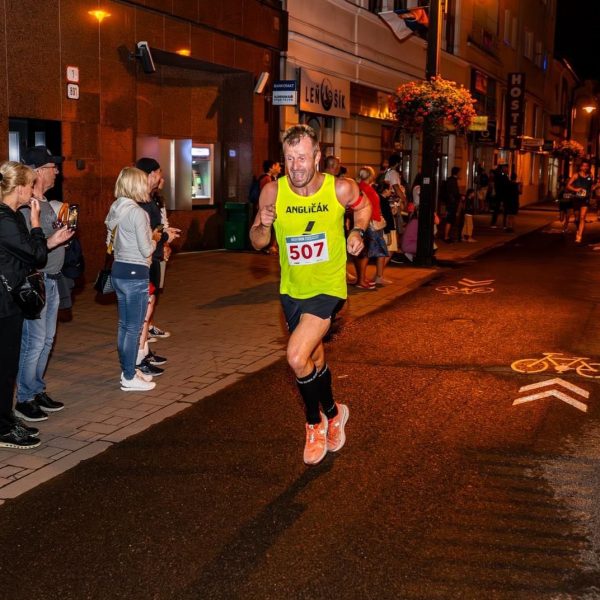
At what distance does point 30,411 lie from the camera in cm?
594

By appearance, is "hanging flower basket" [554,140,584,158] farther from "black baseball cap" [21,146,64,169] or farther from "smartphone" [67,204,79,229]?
"smartphone" [67,204,79,229]

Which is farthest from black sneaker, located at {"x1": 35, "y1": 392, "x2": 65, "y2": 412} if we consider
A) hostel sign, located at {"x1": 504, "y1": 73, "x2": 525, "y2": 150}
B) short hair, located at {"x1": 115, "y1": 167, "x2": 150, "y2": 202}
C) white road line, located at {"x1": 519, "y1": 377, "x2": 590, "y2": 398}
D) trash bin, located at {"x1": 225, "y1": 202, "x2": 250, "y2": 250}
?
hostel sign, located at {"x1": 504, "y1": 73, "x2": 525, "y2": 150}

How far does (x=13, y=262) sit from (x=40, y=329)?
0.98 m

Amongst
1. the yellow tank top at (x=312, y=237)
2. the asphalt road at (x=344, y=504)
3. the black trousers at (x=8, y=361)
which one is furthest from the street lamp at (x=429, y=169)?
the black trousers at (x=8, y=361)

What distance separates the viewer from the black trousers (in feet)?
17.1

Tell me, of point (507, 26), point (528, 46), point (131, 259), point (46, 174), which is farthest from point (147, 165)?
point (528, 46)

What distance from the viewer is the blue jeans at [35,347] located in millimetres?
5938

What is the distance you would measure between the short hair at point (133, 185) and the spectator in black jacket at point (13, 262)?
3.70 ft

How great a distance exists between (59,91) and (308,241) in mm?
8223

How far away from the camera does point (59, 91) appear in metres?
11.8

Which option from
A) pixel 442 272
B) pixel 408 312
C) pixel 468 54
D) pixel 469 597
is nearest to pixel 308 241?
pixel 469 597

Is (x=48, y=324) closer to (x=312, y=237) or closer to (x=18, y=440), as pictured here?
(x=18, y=440)

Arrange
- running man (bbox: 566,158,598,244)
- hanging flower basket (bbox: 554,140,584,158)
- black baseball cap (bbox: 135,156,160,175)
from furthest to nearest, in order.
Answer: hanging flower basket (bbox: 554,140,584,158), running man (bbox: 566,158,598,244), black baseball cap (bbox: 135,156,160,175)

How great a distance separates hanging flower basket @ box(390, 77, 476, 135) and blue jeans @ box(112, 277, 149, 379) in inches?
403
